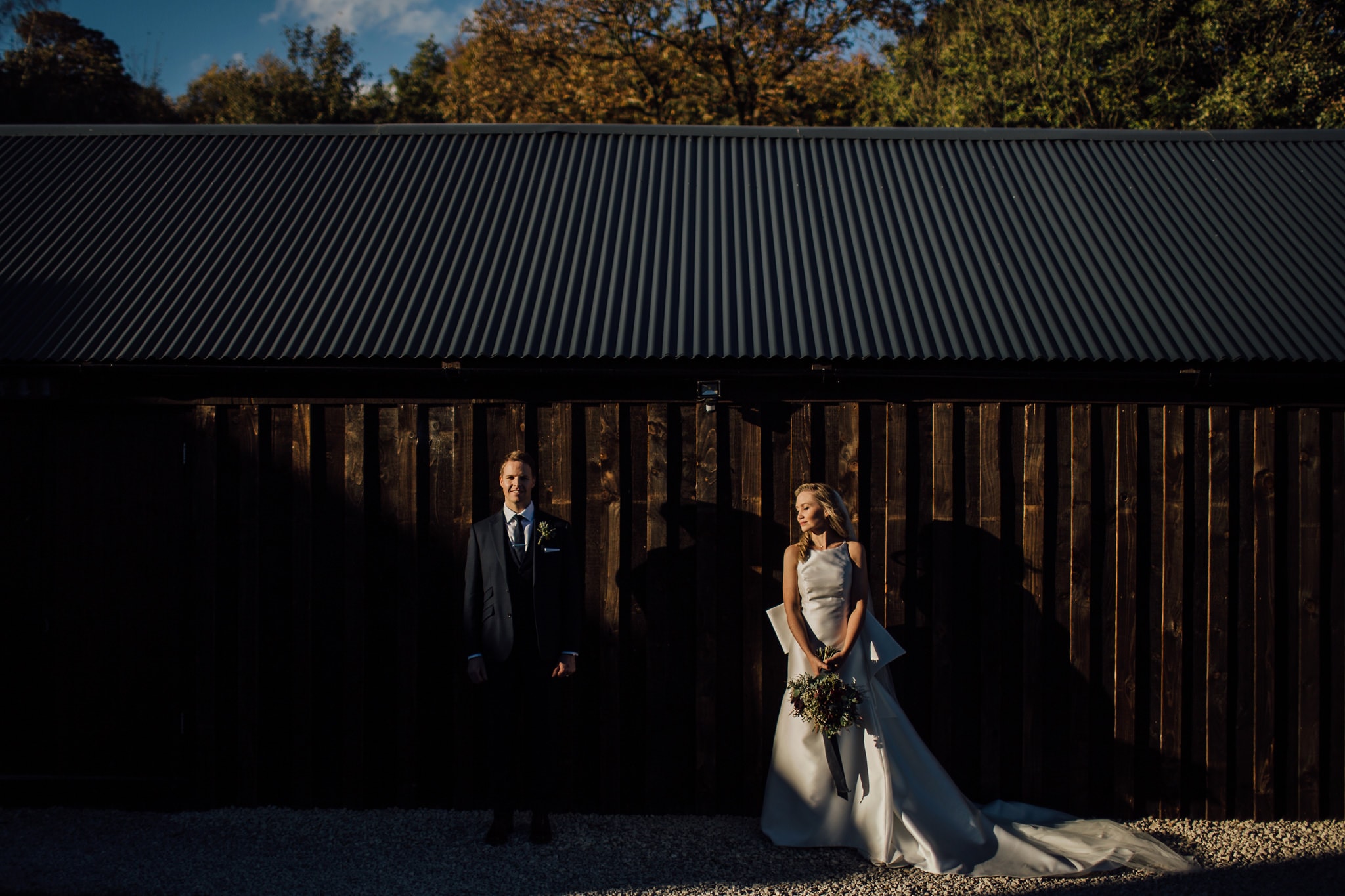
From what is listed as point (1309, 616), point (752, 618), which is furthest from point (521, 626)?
point (1309, 616)

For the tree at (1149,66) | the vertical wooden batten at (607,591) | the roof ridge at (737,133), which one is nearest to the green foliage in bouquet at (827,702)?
the vertical wooden batten at (607,591)

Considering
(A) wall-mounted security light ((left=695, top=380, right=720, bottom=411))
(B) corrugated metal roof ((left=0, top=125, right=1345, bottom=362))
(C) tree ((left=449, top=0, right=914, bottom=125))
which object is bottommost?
(A) wall-mounted security light ((left=695, top=380, right=720, bottom=411))

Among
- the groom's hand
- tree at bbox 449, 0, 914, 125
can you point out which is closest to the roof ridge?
the groom's hand

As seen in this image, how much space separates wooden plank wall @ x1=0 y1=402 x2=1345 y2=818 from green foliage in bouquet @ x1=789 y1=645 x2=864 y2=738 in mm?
620

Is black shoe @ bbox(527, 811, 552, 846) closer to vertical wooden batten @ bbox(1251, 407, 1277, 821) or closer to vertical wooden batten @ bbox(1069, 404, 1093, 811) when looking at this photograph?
vertical wooden batten @ bbox(1069, 404, 1093, 811)

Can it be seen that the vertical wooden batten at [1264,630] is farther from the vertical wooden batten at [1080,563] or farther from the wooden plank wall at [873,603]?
the vertical wooden batten at [1080,563]

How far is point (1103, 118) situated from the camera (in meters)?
15.9

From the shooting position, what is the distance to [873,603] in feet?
17.3

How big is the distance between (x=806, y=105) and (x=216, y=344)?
19511 millimetres

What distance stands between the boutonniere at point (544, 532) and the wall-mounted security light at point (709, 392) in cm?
119

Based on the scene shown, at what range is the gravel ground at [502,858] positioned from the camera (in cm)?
433

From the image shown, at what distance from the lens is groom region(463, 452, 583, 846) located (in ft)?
15.7

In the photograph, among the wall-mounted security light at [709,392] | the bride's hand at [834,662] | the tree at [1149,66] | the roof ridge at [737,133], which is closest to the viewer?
the bride's hand at [834,662]

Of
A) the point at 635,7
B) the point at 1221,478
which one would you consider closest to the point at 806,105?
the point at 635,7
